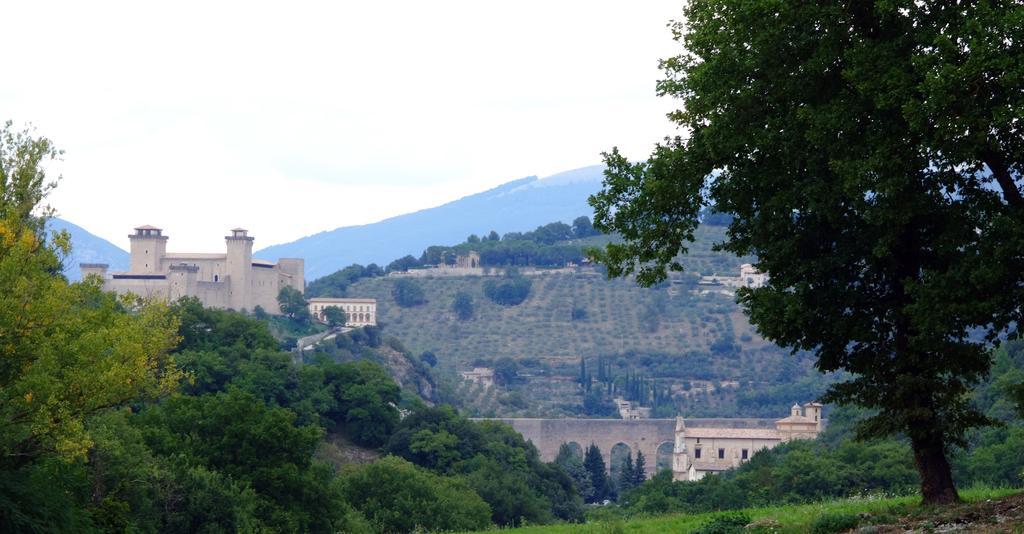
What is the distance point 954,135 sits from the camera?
557 inches

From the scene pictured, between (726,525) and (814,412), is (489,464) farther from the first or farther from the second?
(814,412)

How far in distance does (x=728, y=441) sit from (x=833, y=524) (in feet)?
322

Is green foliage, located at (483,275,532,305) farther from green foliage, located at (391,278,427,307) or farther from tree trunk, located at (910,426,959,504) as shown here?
tree trunk, located at (910,426,959,504)

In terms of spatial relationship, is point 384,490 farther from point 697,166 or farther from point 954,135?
point 954,135

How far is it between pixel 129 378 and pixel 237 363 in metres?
49.8

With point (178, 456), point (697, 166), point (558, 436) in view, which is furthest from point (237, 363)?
point (558, 436)

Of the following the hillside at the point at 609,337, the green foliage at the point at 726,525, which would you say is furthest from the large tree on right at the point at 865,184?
the hillside at the point at 609,337

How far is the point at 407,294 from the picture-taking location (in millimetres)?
185000

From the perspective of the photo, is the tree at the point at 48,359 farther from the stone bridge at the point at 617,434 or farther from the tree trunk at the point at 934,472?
the stone bridge at the point at 617,434

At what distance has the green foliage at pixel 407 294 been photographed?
→ 185 m

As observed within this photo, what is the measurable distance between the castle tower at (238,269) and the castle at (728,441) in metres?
39.3

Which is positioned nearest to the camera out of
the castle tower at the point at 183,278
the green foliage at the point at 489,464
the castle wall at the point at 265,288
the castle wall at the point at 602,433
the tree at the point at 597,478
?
the green foliage at the point at 489,464

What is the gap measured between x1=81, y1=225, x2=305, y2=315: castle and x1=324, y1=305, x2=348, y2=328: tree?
15.4 feet

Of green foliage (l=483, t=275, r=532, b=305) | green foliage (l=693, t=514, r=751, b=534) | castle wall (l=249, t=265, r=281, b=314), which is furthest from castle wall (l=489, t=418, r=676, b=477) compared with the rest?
green foliage (l=693, t=514, r=751, b=534)
